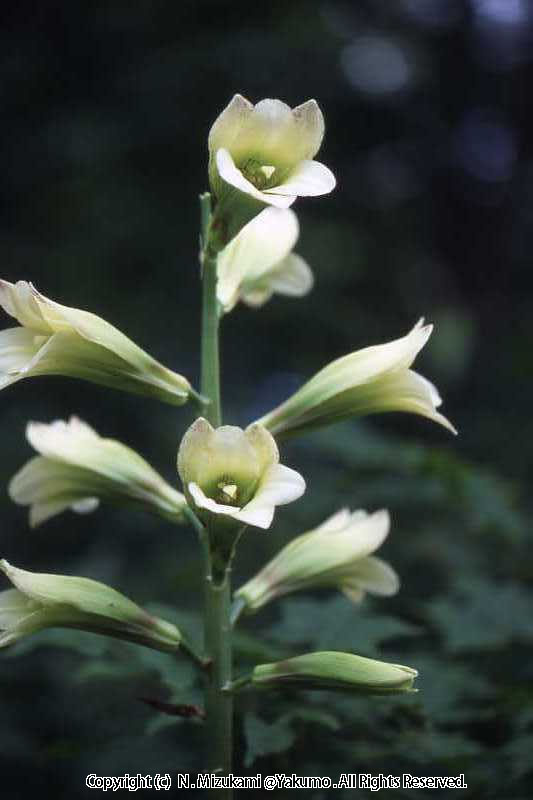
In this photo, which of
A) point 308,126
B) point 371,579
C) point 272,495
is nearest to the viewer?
point 272,495

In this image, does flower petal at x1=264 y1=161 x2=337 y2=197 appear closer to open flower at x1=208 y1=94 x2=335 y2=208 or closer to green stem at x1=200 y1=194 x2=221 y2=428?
open flower at x1=208 y1=94 x2=335 y2=208

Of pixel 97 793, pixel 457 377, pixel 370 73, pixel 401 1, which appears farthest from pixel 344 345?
pixel 97 793

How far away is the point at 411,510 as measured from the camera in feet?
14.8

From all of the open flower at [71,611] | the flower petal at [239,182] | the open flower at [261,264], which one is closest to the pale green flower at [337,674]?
the open flower at [71,611]

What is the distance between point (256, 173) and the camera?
7.98ft

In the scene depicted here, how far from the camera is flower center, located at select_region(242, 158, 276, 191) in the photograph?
2.43 m

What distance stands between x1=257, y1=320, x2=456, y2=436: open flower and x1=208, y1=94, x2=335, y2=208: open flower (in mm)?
447

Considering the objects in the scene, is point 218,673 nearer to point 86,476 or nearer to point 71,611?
point 71,611

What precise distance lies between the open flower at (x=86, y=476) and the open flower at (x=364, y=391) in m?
0.33

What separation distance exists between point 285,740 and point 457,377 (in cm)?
489

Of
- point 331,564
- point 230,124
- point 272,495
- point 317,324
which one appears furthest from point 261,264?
point 317,324

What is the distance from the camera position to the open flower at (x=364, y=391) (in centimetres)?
253

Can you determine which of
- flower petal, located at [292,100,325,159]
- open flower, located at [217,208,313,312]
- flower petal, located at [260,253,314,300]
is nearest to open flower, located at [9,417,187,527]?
open flower, located at [217,208,313,312]

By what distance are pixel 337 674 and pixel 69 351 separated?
0.93 metres
